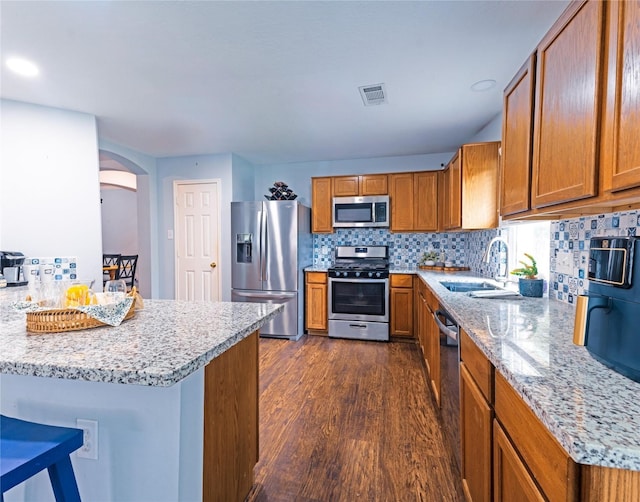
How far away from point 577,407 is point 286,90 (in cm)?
245

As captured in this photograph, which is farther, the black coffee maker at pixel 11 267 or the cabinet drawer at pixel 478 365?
the black coffee maker at pixel 11 267

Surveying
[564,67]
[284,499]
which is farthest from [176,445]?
[564,67]

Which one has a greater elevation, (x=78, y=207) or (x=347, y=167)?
(x=347, y=167)

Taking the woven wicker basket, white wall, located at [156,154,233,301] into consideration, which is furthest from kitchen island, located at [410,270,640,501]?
white wall, located at [156,154,233,301]

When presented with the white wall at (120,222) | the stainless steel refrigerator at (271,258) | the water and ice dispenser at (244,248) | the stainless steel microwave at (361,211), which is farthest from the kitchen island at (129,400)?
the white wall at (120,222)

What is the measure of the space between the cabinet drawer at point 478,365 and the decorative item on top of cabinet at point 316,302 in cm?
256

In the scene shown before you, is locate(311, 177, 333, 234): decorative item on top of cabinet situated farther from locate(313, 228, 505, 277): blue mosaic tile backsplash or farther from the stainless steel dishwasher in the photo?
the stainless steel dishwasher

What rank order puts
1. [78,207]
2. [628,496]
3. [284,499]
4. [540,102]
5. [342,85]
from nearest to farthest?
[628,496], [540,102], [284,499], [342,85], [78,207]

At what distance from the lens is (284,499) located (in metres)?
1.49

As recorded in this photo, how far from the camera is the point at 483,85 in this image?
89.6 inches

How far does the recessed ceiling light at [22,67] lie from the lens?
200cm

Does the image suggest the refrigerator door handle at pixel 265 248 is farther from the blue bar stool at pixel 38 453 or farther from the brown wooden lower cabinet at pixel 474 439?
the blue bar stool at pixel 38 453

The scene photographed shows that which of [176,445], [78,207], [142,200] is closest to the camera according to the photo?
[176,445]

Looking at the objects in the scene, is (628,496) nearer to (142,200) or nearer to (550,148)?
(550,148)
